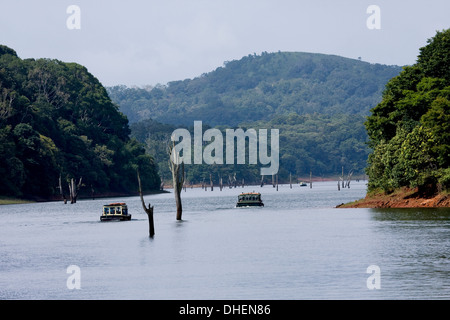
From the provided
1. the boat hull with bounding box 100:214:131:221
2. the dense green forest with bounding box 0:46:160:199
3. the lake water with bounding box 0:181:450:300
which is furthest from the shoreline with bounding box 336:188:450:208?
the dense green forest with bounding box 0:46:160:199

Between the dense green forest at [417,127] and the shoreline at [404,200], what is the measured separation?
976mm

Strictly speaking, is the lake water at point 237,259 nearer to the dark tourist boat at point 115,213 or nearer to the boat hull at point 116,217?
the boat hull at point 116,217

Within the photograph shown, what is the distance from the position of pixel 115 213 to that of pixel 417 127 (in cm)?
3740

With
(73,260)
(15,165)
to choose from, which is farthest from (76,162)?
(73,260)

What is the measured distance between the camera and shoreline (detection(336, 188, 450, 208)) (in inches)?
3593

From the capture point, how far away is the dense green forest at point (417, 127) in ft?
292

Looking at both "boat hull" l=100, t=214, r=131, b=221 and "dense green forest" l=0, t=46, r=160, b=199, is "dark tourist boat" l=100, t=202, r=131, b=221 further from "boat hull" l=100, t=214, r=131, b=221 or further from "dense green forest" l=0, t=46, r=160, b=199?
"dense green forest" l=0, t=46, r=160, b=199

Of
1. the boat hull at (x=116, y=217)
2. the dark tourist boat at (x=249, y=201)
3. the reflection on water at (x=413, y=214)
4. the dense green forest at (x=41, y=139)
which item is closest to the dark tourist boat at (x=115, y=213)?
the boat hull at (x=116, y=217)

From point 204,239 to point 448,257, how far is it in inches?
995

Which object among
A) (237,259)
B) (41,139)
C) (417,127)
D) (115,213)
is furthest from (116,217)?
(41,139)

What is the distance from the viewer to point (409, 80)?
102875 millimetres

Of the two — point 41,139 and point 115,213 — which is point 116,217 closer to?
point 115,213
